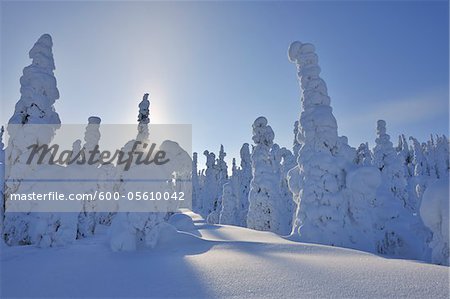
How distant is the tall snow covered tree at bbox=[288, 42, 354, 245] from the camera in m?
11.7

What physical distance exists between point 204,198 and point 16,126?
132 ft

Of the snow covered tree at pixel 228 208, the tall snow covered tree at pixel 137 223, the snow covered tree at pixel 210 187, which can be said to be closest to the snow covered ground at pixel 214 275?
the tall snow covered tree at pixel 137 223

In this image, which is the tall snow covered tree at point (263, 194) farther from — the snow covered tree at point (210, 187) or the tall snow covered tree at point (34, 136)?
the snow covered tree at point (210, 187)

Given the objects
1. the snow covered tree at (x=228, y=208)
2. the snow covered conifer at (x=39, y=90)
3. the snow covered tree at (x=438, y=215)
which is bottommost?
the snow covered tree at (x=228, y=208)

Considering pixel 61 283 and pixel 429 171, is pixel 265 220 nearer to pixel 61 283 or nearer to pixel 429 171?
pixel 61 283

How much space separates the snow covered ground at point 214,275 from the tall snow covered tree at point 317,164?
4.59m

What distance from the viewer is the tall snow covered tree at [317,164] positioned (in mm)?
11748

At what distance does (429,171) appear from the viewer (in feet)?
190

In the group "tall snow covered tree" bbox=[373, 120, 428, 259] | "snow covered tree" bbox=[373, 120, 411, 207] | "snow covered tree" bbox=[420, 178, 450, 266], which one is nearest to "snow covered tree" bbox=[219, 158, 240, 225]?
"snow covered tree" bbox=[373, 120, 411, 207]

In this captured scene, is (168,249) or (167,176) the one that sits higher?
(167,176)

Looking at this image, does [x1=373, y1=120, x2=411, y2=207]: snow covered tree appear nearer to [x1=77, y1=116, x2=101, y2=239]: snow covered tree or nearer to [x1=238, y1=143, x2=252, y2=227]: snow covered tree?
[x1=238, y1=143, x2=252, y2=227]: snow covered tree

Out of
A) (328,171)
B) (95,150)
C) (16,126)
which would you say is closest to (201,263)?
(328,171)

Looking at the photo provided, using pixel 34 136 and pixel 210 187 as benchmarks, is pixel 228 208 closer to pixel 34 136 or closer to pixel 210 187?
pixel 210 187

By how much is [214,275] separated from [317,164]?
29.2ft
